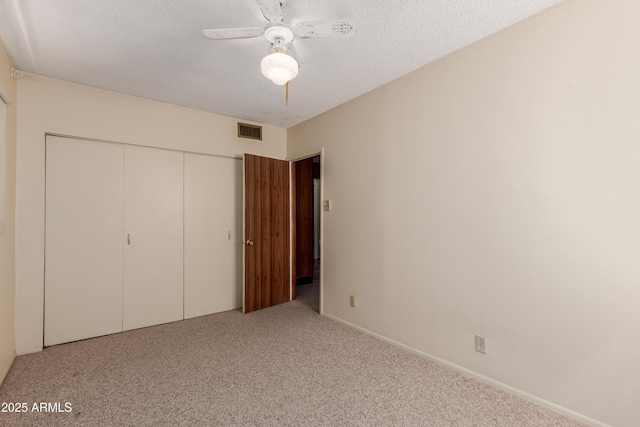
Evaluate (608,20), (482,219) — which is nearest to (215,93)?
(482,219)

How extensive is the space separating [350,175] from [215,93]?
1686mm

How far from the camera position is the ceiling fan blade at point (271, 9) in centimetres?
149

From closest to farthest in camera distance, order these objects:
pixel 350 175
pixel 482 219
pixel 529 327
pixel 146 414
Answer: pixel 146 414 → pixel 529 327 → pixel 482 219 → pixel 350 175

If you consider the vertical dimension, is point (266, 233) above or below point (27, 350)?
above

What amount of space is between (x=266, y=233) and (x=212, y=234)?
2.25 ft

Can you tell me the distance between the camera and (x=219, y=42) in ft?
7.07

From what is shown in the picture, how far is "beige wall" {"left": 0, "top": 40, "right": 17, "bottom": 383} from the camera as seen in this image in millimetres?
2191

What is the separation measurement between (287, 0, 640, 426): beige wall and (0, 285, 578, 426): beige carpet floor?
11.1 inches

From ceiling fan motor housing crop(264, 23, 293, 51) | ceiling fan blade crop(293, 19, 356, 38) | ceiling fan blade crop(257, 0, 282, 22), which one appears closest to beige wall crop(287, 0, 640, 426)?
ceiling fan blade crop(293, 19, 356, 38)

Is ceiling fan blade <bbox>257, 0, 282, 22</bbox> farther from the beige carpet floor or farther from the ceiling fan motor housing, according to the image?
the beige carpet floor

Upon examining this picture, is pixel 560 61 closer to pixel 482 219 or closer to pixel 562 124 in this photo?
pixel 562 124

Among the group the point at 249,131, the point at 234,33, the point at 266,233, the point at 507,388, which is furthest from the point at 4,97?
the point at 507,388

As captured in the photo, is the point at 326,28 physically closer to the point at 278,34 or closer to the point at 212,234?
the point at 278,34

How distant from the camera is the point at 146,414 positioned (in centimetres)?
178
